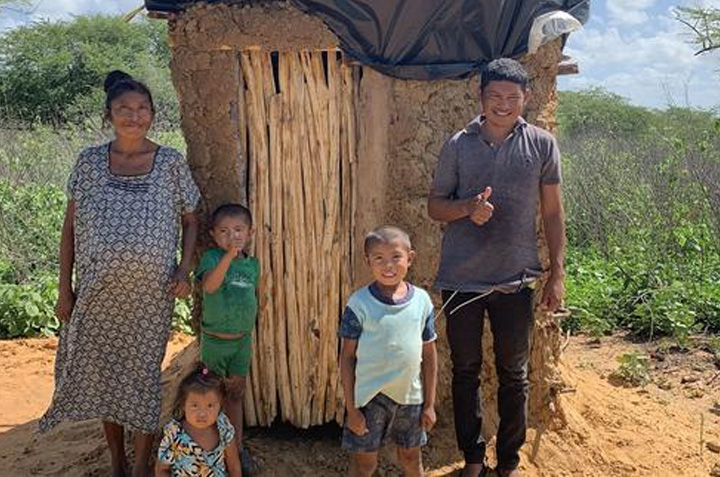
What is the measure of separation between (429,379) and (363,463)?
0.42 metres

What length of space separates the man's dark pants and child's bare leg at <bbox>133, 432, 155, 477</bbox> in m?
1.37

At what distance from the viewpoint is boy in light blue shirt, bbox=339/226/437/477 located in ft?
9.82

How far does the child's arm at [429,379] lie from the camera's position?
310 centimetres

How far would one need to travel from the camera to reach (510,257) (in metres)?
3.25

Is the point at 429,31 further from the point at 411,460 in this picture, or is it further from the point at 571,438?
the point at 571,438

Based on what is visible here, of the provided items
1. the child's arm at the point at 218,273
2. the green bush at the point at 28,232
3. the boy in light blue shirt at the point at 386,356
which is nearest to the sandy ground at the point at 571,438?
the boy in light blue shirt at the point at 386,356

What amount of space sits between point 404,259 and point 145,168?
47.2 inches

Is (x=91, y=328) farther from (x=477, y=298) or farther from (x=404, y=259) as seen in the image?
(x=477, y=298)

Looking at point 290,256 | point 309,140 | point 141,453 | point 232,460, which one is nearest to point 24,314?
point 141,453

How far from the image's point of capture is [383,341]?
300cm

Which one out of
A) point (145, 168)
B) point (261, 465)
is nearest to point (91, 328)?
point (145, 168)

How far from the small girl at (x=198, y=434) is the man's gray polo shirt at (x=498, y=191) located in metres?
1.07

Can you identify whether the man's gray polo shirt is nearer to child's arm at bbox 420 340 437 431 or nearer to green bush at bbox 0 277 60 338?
child's arm at bbox 420 340 437 431

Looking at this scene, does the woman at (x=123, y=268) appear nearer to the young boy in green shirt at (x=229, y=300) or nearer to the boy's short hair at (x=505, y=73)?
the young boy in green shirt at (x=229, y=300)
